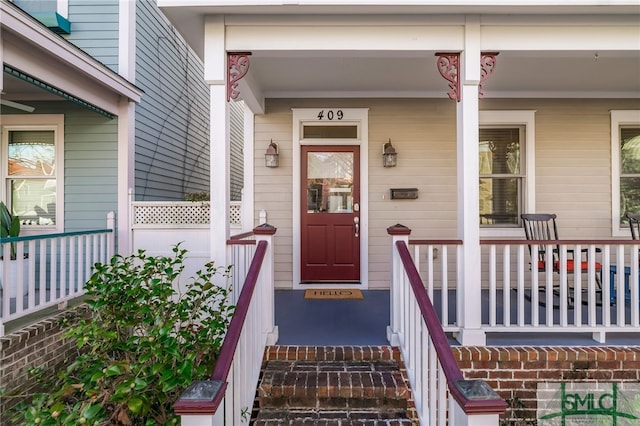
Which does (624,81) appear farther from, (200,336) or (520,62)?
(200,336)

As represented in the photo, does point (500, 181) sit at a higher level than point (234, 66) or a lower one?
lower

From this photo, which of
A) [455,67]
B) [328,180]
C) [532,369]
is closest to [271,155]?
[328,180]

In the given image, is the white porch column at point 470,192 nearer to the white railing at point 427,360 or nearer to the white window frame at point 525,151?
the white railing at point 427,360

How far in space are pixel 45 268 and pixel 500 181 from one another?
5525 mm

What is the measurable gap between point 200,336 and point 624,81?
5.65 m

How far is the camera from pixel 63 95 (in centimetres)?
396

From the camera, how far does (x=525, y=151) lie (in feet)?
16.3

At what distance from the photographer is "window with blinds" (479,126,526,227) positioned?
197 inches

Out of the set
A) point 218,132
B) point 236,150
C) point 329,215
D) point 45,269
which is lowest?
point 45,269

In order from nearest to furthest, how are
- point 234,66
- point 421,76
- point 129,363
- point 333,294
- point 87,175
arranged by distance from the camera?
point 129,363 → point 234,66 → point 421,76 → point 333,294 → point 87,175

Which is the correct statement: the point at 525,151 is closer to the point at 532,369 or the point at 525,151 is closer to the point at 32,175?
the point at 532,369

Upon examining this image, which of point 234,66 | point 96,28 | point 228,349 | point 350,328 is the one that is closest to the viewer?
point 228,349

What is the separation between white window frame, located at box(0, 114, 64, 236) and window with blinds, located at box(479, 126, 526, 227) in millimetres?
5659

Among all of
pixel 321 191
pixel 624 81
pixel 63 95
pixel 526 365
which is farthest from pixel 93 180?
pixel 624 81
